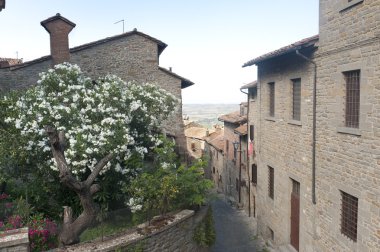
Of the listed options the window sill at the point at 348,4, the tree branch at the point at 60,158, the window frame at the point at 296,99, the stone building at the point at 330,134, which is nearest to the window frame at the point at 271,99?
the stone building at the point at 330,134

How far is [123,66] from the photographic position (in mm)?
16406

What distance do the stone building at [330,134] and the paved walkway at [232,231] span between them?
6.72ft

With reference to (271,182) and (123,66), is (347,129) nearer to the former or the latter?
(271,182)

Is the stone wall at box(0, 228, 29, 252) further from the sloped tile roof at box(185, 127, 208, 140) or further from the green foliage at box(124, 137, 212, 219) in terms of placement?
the sloped tile roof at box(185, 127, 208, 140)

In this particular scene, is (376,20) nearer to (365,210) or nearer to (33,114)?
(365,210)

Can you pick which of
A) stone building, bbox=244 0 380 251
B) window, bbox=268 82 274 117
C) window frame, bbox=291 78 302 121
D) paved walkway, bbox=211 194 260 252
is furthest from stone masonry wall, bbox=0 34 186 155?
window frame, bbox=291 78 302 121

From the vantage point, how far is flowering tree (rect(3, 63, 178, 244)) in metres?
9.23

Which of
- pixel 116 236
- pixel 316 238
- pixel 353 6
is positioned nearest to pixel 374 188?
pixel 316 238

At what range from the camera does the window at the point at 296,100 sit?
41.0ft

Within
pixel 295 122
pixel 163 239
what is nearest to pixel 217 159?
pixel 295 122

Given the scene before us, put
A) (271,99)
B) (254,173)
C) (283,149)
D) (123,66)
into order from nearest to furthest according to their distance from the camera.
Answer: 1. (283,149)
2. (271,99)
3. (123,66)
4. (254,173)

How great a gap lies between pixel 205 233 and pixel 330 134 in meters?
5.17

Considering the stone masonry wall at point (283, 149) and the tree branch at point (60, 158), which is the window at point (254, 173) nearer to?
the stone masonry wall at point (283, 149)

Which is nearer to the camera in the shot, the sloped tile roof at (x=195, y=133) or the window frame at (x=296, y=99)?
the window frame at (x=296, y=99)
